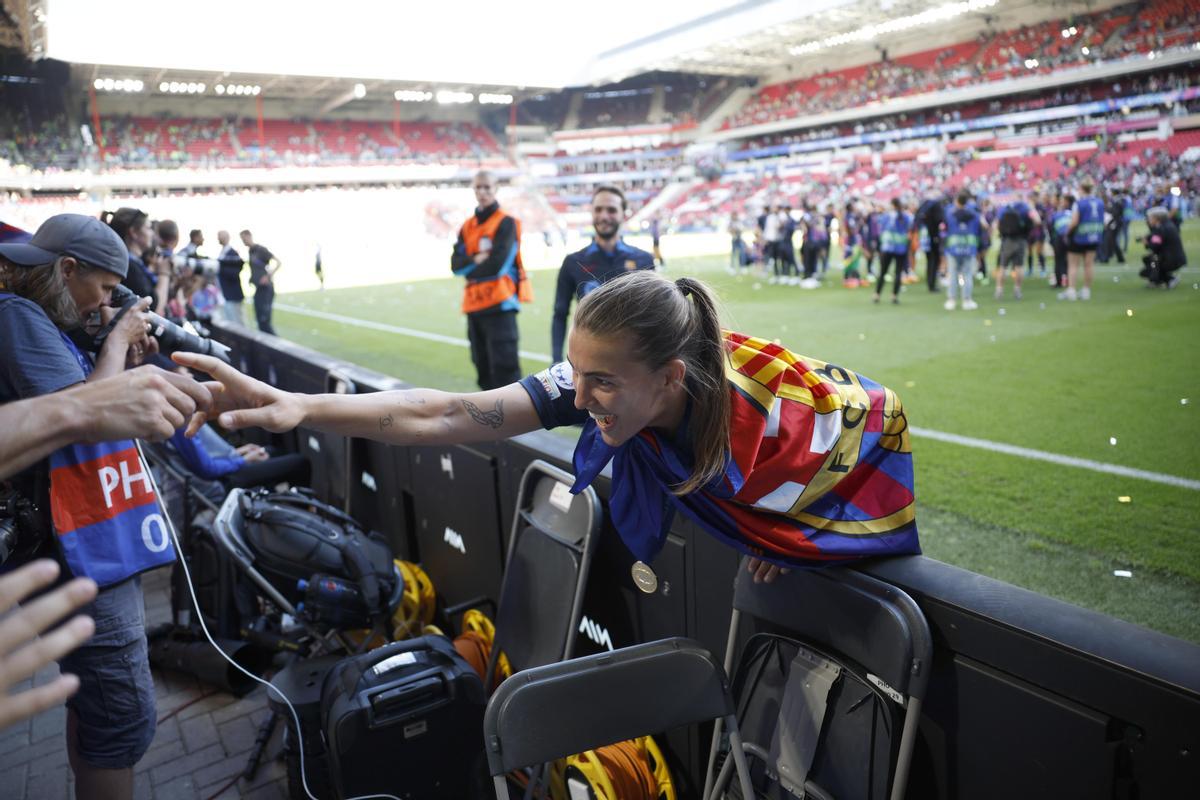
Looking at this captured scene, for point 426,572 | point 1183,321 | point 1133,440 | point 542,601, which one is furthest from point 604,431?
point 1183,321

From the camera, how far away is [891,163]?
44.7m

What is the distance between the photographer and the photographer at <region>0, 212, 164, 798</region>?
223 centimetres

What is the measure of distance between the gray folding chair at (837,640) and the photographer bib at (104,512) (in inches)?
70.3

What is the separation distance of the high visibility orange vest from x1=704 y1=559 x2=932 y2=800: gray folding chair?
4.60m

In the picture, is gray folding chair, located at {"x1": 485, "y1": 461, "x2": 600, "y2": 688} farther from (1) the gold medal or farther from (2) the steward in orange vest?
(2) the steward in orange vest

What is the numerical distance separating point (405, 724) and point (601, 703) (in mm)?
1166

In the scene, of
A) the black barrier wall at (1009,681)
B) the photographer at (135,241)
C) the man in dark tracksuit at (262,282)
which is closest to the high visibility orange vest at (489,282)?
the photographer at (135,241)

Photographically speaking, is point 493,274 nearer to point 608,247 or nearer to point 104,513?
point 608,247

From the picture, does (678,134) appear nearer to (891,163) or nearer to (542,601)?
(891,163)

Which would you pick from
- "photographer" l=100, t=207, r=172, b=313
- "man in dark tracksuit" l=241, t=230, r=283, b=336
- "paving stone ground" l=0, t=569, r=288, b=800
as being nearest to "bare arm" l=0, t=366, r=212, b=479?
"paving stone ground" l=0, t=569, r=288, b=800

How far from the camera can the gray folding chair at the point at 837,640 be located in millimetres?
1734

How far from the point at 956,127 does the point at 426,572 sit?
47.2 m

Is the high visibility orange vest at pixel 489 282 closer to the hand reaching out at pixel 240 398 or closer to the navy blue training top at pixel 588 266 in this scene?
the navy blue training top at pixel 588 266

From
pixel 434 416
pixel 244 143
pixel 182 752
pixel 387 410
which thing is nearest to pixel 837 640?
pixel 434 416
